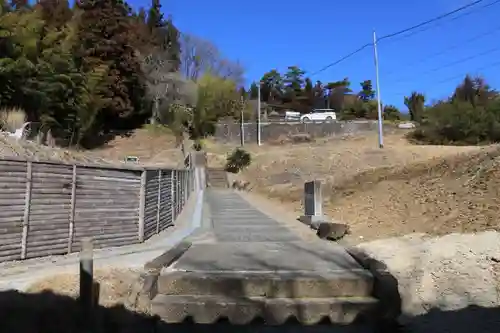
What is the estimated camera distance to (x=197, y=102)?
2242 inches

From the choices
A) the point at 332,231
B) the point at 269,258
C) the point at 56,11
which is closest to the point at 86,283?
the point at 269,258

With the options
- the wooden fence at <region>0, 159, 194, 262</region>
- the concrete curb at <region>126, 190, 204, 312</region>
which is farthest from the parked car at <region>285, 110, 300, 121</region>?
the concrete curb at <region>126, 190, 204, 312</region>

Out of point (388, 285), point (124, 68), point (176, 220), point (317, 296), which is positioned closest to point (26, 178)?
point (317, 296)

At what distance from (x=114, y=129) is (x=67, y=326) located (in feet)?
166

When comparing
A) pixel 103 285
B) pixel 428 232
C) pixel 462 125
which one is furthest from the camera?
pixel 462 125

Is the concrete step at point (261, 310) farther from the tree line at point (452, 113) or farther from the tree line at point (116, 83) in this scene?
the tree line at point (452, 113)

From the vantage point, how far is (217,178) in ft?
128

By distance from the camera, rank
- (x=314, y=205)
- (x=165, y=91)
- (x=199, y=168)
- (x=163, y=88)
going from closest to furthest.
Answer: (x=314, y=205) → (x=199, y=168) → (x=163, y=88) → (x=165, y=91)

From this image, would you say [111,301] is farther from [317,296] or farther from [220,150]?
[220,150]

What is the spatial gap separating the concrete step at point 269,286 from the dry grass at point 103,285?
0.48 metres

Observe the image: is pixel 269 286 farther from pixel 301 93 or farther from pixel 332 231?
pixel 301 93

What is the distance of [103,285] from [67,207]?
2811mm

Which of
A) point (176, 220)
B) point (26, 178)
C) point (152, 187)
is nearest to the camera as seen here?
point (26, 178)

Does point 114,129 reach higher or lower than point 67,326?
higher
